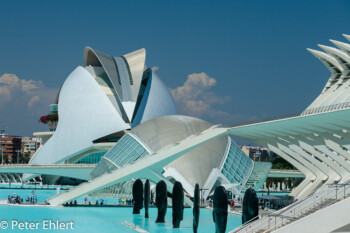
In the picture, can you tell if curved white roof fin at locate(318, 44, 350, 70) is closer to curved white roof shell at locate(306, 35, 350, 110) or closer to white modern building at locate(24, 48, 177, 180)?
curved white roof shell at locate(306, 35, 350, 110)

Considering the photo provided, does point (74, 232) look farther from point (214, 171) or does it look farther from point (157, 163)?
point (214, 171)

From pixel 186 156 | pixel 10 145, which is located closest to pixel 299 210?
pixel 186 156

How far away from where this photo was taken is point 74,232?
84.6ft

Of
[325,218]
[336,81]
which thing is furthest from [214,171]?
[325,218]

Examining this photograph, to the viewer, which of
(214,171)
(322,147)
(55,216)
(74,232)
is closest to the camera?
(74,232)

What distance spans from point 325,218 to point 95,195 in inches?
1248

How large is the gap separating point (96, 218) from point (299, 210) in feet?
49.7

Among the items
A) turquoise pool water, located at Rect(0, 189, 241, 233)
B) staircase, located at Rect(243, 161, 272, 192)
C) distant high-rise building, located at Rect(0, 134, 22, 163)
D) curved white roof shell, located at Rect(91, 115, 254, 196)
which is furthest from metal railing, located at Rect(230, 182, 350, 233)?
distant high-rise building, located at Rect(0, 134, 22, 163)

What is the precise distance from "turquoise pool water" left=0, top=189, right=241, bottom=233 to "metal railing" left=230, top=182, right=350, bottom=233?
792cm

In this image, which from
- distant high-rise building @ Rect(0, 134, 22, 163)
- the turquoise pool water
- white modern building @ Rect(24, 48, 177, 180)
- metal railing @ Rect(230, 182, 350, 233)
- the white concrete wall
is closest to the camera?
the white concrete wall

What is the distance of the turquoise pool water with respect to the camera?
1098 inches

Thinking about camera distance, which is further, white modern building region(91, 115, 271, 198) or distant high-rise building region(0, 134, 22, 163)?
distant high-rise building region(0, 134, 22, 163)

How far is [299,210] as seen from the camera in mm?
20375

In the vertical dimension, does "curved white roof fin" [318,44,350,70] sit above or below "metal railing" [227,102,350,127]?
above
